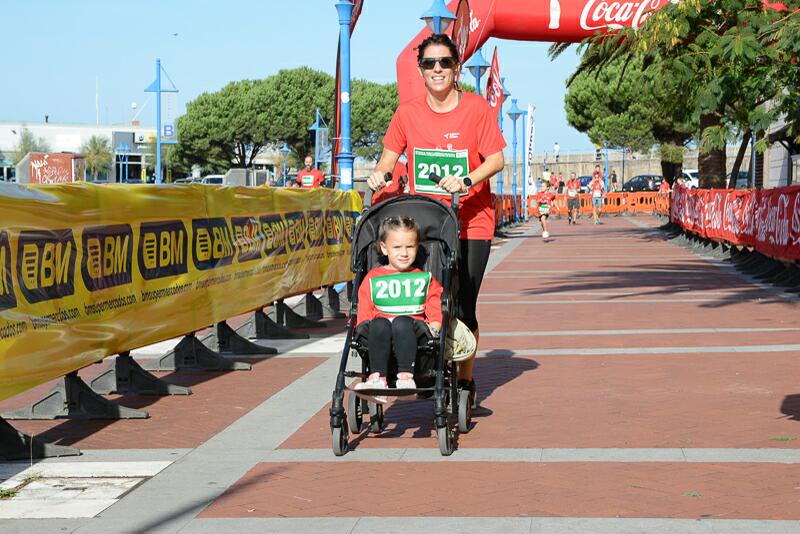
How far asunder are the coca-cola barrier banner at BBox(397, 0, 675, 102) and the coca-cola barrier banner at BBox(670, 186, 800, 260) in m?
3.93

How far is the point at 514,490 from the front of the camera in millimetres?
5785

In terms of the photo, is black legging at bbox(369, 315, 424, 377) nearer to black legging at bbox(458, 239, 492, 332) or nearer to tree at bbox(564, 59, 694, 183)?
black legging at bbox(458, 239, 492, 332)

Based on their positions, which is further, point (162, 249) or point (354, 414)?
point (162, 249)

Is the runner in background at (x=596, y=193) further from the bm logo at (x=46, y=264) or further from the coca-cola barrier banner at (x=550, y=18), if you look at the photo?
the bm logo at (x=46, y=264)

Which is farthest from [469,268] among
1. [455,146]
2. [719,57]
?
[719,57]

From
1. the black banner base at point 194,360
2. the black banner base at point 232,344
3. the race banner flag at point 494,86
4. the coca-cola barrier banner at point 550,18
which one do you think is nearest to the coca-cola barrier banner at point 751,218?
the coca-cola barrier banner at point 550,18

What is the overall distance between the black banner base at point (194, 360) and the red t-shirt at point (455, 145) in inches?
137

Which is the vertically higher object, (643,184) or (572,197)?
(643,184)

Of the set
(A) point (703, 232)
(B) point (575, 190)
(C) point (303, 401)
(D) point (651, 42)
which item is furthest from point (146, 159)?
(C) point (303, 401)

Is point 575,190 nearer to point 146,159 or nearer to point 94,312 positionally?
point 94,312

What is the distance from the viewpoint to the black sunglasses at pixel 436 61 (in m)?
7.29

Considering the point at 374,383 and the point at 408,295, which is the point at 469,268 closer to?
the point at 408,295

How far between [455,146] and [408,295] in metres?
1.12

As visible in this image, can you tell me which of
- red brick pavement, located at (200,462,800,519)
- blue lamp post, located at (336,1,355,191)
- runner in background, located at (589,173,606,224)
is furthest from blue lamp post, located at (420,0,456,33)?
runner in background, located at (589,173,606,224)
